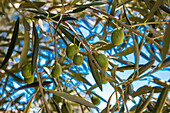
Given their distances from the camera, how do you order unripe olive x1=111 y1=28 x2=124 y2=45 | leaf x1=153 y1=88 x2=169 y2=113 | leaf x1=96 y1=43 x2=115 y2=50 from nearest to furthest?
leaf x1=153 y1=88 x2=169 y2=113 < unripe olive x1=111 y1=28 x2=124 y2=45 < leaf x1=96 y1=43 x2=115 y2=50

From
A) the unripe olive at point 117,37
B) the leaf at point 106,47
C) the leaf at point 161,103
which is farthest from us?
the leaf at point 106,47

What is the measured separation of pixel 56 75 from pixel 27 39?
18 cm

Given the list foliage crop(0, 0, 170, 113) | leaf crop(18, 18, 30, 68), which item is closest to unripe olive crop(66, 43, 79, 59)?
foliage crop(0, 0, 170, 113)

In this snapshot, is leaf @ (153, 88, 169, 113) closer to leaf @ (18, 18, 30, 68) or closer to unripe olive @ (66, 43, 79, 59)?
unripe olive @ (66, 43, 79, 59)

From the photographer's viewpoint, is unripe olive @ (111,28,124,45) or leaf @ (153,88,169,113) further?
unripe olive @ (111,28,124,45)

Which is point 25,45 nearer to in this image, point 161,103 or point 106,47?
point 106,47

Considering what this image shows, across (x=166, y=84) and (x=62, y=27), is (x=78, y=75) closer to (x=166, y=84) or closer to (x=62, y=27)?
(x=62, y=27)

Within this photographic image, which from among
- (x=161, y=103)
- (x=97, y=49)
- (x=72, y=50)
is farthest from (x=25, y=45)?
(x=161, y=103)

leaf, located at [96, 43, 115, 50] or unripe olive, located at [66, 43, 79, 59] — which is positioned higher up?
leaf, located at [96, 43, 115, 50]

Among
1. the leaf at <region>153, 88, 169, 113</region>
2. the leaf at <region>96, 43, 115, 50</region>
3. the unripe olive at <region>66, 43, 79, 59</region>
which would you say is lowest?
the leaf at <region>153, 88, 169, 113</region>

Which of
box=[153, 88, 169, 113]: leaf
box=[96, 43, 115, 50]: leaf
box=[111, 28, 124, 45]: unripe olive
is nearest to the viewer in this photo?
box=[153, 88, 169, 113]: leaf

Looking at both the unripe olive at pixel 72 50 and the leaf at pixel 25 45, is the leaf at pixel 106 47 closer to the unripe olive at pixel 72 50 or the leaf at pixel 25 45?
the unripe olive at pixel 72 50

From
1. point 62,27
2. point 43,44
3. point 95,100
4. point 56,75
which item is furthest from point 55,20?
point 43,44

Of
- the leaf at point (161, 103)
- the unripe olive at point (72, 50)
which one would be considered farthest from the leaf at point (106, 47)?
the leaf at point (161, 103)
